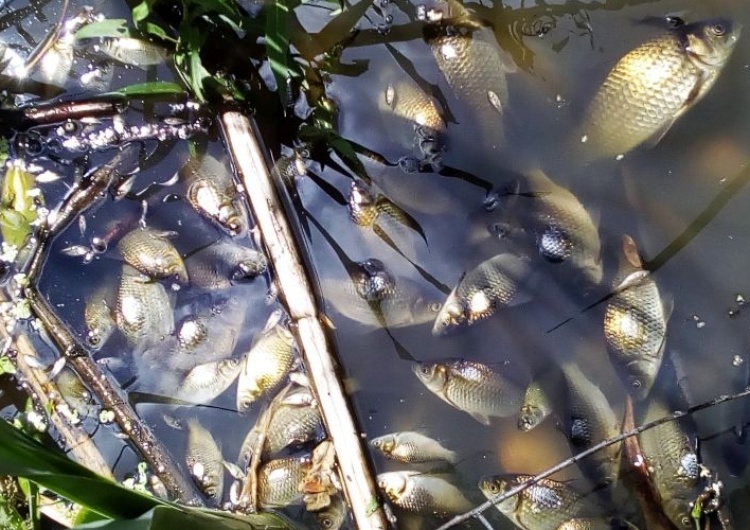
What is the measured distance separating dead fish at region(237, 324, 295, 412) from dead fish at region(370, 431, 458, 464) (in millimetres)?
485

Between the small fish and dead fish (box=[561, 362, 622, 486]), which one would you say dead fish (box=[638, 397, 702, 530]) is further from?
the small fish

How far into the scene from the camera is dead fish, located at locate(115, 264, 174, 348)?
2.69m

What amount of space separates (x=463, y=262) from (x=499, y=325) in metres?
0.30

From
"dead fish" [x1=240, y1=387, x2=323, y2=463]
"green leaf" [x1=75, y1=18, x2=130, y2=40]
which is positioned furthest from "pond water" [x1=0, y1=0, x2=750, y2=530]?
"green leaf" [x1=75, y1=18, x2=130, y2=40]

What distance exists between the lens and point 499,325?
2.69 metres

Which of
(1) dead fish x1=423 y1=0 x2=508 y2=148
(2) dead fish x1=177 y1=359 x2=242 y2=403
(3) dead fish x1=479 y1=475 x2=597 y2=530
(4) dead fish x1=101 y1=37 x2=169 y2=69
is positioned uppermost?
(4) dead fish x1=101 y1=37 x2=169 y2=69

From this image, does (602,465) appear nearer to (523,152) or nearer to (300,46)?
(523,152)

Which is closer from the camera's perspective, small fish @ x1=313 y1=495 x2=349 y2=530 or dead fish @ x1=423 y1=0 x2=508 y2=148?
small fish @ x1=313 y1=495 x2=349 y2=530

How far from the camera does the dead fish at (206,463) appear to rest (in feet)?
8.75

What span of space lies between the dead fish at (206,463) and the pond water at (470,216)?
50mm

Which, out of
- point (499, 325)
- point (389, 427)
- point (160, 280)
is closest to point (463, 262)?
point (499, 325)

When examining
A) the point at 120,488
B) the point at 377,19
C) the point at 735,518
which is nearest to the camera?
the point at 120,488

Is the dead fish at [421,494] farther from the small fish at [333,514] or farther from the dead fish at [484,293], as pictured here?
the dead fish at [484,293]

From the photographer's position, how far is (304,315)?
252cm
